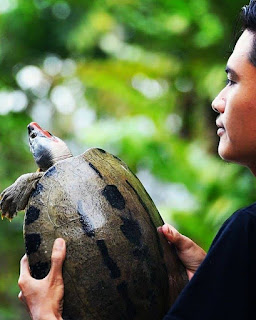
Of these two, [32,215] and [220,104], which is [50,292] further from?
[220,104]

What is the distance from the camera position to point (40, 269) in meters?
1.24

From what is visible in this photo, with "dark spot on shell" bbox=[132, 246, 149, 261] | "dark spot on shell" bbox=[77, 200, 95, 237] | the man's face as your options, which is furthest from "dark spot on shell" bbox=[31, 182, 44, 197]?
the man's face

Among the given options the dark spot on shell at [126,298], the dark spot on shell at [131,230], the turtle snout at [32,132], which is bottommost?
the dark spot on shell at [126,298]

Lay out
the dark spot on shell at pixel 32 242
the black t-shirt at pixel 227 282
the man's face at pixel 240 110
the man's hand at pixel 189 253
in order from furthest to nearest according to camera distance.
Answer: the man's hand at pixel 189 253 < the dark spot on shell at pixel 32 242 < the man's face at pixel 240 110 < the black t-shirt at pixel 227 282

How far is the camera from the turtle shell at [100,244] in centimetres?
122

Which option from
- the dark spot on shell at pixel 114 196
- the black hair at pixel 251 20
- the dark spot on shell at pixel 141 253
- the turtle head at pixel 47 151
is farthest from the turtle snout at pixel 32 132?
the black hair at pixel 251 20

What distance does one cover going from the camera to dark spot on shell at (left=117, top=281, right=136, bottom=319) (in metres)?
1.22

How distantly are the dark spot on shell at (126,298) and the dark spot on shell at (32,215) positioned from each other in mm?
215

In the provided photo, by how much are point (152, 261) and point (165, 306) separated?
0.33 feet

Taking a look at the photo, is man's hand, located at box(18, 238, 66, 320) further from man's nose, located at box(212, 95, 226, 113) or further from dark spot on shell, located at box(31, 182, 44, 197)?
man's nose, located at box(212, 95, 226, 113)

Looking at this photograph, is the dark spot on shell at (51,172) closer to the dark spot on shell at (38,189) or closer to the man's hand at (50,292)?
the dark spot on shell at (38,189)

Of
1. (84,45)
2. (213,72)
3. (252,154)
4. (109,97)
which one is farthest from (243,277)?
(109,97)

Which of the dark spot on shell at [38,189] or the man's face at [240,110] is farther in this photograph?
the dark spot on shell at [38,189]

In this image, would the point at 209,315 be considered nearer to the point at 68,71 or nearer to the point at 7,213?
the point at 7,213
